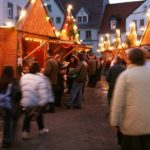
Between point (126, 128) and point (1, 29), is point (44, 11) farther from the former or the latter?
point (126, 128)

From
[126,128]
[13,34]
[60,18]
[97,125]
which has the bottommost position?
[97,125]

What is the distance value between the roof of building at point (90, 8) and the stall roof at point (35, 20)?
55.9 m

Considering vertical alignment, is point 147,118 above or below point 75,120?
above

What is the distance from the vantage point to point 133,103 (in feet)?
18.7

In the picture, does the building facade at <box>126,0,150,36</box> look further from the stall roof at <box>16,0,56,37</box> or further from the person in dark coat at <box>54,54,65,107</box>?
the person in dark coat at <box>54,54,65,107</box>

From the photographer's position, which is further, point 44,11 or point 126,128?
point 44,11

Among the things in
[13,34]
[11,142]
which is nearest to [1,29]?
[13,34]

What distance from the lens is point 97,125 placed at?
12039 millimetres

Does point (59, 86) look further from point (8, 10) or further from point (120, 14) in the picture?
point (120, 14)

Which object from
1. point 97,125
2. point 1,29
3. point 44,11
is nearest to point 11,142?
point 97,125

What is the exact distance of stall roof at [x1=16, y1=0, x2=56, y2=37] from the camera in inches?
648

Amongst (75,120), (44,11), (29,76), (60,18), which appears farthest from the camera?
(60,18)

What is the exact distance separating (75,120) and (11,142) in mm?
3744

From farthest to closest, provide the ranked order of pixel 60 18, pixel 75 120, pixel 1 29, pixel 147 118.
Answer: pixel 60 18, pixel 1 29, pixel 75 120, pixel 147 118
